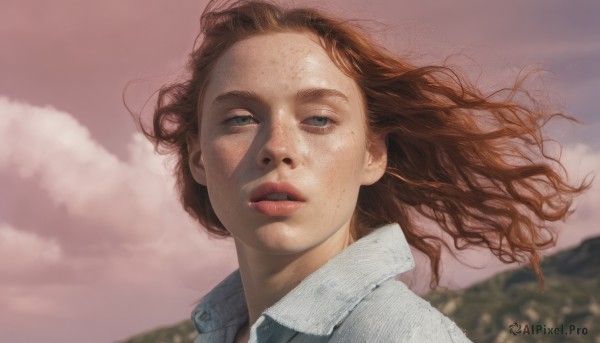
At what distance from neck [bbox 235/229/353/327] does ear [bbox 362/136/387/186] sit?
14.0 inches

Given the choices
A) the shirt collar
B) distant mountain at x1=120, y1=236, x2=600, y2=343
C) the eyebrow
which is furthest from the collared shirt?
distant mountain at x1=120, y1=236, x2=600, y2=343

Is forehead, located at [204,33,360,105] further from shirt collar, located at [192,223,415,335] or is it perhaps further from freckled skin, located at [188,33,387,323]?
shirt collar, located at [192,223,415,335]

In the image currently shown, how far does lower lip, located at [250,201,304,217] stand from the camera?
369 cm

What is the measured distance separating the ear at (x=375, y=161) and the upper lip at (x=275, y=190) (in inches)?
27.5

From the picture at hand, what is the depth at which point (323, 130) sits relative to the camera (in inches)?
153

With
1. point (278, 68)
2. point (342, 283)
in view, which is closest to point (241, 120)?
point (278, 68)

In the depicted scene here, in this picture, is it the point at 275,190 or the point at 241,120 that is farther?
the point at 241,120

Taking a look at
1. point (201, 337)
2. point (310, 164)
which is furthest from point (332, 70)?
point (201, 337)

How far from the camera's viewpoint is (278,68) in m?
3.91

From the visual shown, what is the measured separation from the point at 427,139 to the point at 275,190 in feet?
4.37

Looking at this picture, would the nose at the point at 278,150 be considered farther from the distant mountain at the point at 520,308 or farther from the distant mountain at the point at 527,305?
the distant mountain at the point at 520,308

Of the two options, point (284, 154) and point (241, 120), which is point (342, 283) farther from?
point (241, 120)

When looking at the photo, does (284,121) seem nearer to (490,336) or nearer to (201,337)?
(201,337)

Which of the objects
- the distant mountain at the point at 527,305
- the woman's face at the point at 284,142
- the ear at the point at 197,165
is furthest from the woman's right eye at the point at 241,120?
the distant mountain at the point at 527,305
